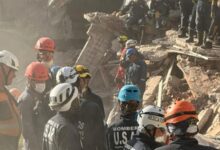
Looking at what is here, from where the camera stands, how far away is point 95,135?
21.5 feet

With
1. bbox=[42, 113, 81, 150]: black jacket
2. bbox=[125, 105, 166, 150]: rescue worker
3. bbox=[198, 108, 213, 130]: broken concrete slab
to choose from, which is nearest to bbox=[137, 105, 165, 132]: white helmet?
bbox=[125, 105, 166, 150]: rescue worker

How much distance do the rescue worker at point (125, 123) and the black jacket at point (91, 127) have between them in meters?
0.71

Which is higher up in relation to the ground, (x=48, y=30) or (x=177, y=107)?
(x=48, y=30)

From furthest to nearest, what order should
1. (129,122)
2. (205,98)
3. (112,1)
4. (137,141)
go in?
(112,1) < (205,98) < (129,122) < (137,141)

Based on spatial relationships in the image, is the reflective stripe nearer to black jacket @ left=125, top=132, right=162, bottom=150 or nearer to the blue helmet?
the blue helmet

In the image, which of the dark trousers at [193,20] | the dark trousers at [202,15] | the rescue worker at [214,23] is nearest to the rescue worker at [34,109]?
the dark trousers at [202,15]

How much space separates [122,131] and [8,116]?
5.34 ft

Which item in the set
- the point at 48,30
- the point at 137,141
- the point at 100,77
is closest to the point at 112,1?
the point at 48,30

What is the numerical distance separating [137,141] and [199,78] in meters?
7.97

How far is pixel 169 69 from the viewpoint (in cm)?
1399

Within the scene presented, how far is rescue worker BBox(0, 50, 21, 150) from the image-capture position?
247 inches

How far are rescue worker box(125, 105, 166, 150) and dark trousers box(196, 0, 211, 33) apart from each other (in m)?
7.24

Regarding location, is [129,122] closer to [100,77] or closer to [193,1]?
[193,1]

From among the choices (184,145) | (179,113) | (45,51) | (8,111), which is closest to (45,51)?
(45,51)
